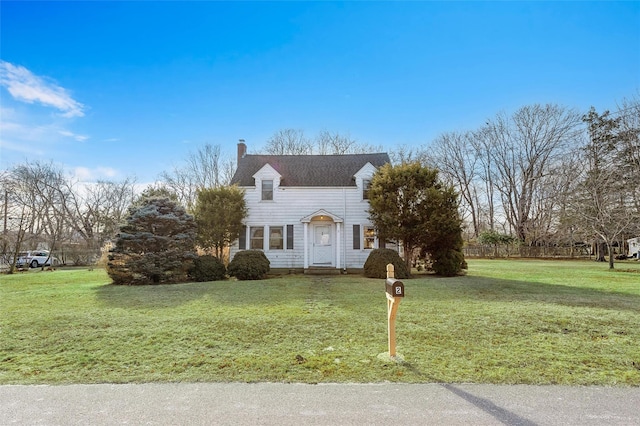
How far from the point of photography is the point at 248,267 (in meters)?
14.8

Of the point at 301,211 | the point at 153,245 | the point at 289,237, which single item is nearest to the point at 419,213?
the point at 301,211

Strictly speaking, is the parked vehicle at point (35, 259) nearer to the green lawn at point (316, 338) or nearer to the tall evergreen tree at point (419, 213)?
the green lawn at point (316, 338)

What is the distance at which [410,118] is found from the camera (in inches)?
909

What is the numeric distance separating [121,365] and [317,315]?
378 cm

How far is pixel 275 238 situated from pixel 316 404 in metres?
15.1

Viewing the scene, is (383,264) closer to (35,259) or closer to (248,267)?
(248,267)

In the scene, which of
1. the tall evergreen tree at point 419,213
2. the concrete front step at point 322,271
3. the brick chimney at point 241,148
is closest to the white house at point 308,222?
the concrete front step at point 322,271

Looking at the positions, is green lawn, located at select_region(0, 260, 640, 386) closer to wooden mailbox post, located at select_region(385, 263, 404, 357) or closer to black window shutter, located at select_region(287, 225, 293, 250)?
wooden mailbox post, located at select_region(385, 263, 404, 357)

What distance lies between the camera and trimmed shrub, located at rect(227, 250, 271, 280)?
14.7 meters

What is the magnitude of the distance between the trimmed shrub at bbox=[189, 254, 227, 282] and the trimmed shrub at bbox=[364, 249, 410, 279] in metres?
6.34

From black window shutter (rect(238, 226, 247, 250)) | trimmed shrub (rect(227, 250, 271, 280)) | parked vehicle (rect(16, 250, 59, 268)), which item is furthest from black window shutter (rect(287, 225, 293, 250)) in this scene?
parked vehicle (rect(16, 250, 59, 268))

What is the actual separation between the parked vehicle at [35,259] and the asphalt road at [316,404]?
2629 cm

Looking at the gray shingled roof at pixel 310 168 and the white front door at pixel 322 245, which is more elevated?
the gray shingled roof at pixel 310 168

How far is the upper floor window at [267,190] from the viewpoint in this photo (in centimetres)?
1866
